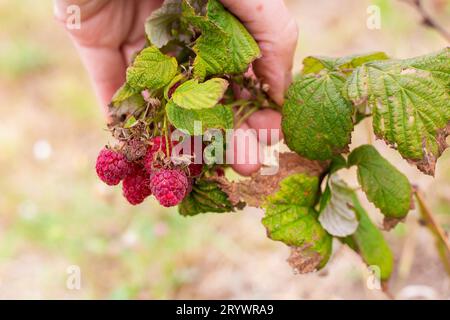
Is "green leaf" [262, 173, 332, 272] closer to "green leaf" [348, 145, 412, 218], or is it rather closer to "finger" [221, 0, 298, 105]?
"green leaf" [348, 145, 412, 218]

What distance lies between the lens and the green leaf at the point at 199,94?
849mm

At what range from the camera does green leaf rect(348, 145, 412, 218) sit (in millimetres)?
1097

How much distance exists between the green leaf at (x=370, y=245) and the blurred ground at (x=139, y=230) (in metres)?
0.26

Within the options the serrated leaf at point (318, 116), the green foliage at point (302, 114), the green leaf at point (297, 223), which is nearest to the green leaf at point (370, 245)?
the green foliage at point (302, 114)

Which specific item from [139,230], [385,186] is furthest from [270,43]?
[139,230]

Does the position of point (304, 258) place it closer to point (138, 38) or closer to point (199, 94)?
point (199, 94)

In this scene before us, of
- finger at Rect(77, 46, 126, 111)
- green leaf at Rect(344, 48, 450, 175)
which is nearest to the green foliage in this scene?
→ green leaf at Rect(344, 48, 450, 175)

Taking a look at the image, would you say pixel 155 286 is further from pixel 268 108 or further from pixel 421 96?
pixel 421 96

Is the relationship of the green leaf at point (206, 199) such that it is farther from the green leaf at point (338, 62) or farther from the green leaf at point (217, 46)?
the green leaf at point (338, 62)

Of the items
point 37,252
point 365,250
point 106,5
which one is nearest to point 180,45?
point 106,5

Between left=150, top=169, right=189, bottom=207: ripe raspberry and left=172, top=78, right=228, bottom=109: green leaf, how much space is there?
0.11 m

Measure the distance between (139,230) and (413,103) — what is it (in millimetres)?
1285

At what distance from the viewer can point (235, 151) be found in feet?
3.82

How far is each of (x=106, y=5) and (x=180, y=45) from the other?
1.30ft
